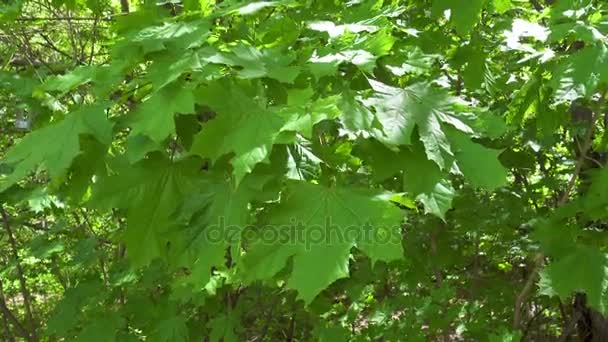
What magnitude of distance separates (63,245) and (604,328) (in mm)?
3376

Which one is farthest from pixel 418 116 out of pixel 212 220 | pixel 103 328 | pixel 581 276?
pixel 103 328

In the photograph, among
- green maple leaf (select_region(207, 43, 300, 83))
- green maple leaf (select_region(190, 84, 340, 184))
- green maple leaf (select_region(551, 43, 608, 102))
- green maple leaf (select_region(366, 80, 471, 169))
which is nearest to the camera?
green maple leaf (select_region(190, 84, 340, 184))

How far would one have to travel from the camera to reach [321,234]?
53.9 inches

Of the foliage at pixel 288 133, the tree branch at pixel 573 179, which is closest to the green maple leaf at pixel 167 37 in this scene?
the foliage at pixel 288 133

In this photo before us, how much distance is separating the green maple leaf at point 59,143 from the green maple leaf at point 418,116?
0.72 m

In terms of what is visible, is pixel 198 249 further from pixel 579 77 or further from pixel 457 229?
pixel 457 229

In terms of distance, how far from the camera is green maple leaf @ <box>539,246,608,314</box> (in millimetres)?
2445

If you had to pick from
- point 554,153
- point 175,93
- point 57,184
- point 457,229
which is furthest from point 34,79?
point 554,153

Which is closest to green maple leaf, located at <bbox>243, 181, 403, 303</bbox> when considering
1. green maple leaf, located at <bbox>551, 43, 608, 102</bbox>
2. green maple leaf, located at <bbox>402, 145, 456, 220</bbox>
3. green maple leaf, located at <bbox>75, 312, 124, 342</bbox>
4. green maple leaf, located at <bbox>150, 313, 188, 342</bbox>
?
green maple leaf, located at <bbox>402, 145, 456, 220</bbox>

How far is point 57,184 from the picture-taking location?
1.73 meters

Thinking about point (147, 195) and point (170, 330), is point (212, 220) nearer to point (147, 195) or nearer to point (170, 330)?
point (147, 195)

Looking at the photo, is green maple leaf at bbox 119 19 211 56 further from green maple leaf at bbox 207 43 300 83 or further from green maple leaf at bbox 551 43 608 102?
green maple leaf at bbox 551 43 608 102

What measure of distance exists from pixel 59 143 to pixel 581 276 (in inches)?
82.9

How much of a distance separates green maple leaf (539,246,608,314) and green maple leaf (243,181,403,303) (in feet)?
4.62
